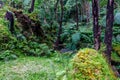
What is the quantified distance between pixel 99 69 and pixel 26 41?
9474mm

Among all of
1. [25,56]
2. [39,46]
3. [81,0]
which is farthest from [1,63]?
[81,0]

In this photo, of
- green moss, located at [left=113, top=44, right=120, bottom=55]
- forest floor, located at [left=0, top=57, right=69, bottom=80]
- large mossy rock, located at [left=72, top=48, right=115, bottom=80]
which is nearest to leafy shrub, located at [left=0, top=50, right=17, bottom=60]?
forest floor, located at [left=0, top=57, right=69, bottom=80]

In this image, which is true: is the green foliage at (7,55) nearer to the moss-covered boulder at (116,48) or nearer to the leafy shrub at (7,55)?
the leafy shrub at (7,55)

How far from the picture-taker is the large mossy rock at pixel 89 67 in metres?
2.43

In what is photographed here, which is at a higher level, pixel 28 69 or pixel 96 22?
pixel 96 22

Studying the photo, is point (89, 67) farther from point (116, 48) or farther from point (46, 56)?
point (46, 56)

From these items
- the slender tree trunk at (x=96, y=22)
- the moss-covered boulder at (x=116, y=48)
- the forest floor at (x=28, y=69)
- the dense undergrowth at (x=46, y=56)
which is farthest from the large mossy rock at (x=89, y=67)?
the moss-covered boulder at (x=116, y=48)

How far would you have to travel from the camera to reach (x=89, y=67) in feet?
8.09

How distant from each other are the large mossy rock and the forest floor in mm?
3584

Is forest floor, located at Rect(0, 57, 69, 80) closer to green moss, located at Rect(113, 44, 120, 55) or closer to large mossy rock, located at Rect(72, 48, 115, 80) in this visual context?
green moss, located at Rect(113, 44, 120, 55)

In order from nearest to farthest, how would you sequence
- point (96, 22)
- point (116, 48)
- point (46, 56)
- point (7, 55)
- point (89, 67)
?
point (89, 67), point (96, 22), point (7, 55), point (116, 48), point (46, 56)

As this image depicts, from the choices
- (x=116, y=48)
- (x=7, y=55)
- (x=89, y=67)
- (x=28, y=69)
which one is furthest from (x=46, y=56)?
(x=89, y=67)

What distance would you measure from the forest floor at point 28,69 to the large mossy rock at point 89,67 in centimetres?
358

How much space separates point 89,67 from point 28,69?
18.6 feet
